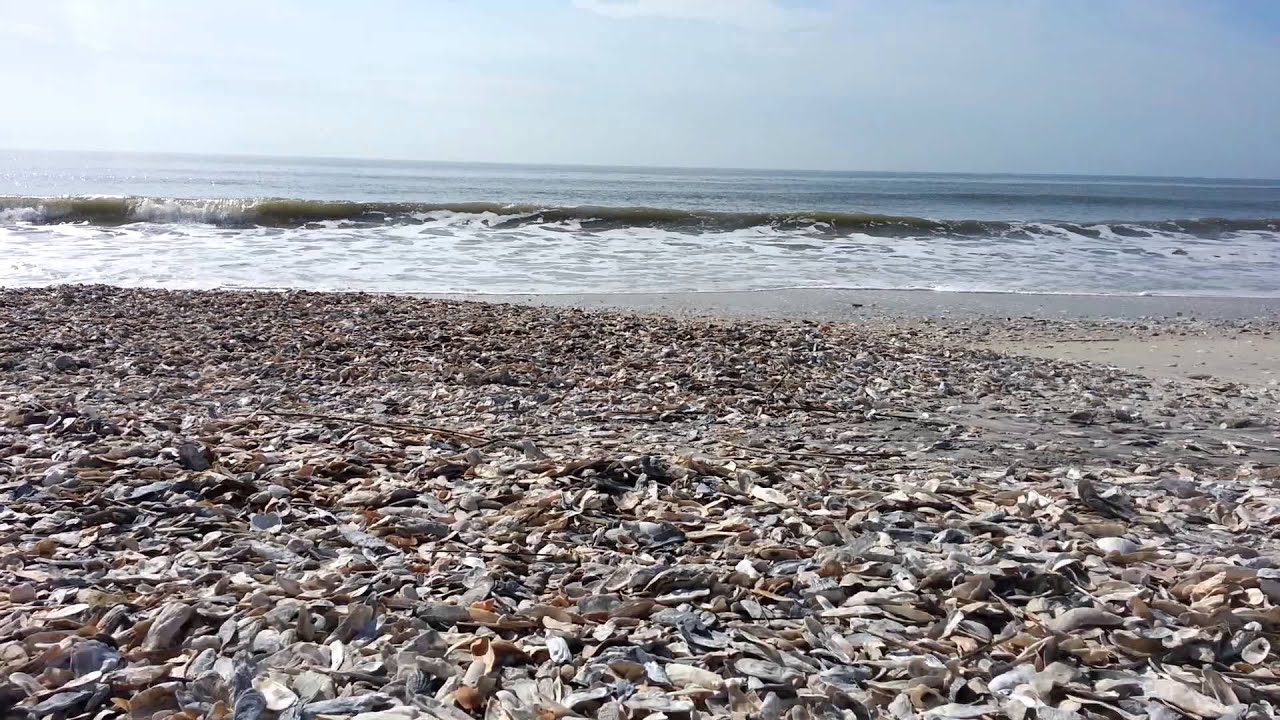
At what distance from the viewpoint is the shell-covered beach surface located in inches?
84.7

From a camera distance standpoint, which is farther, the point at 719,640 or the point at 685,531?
the point at 685,531

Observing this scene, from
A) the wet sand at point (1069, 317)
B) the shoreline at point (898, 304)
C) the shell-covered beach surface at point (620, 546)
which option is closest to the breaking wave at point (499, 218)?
the shoreline at point (898, 304)

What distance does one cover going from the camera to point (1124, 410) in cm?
551

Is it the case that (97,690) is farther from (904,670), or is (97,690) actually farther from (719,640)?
(904,670)

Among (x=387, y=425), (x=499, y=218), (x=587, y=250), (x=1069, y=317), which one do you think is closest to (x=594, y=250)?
(x=587, y=250)

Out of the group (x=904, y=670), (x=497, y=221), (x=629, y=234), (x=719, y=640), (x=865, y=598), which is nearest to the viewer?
(x=904, y=670)

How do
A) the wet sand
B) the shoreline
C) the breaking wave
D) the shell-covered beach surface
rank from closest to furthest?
the shell-covered beach surface
the wet sand
the shoreline
the breaking wave

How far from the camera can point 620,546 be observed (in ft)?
10.0

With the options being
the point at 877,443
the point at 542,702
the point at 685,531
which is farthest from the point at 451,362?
the point at 542,702

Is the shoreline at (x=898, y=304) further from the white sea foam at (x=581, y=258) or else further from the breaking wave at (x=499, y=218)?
the breaking wave at (x=499, y=218)

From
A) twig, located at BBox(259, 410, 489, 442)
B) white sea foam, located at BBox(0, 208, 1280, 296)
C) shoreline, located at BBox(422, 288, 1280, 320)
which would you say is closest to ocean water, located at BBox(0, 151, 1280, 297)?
white sea foam, located at BBox(0, 208, 1280, 296)

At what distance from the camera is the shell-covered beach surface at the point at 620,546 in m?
2.15

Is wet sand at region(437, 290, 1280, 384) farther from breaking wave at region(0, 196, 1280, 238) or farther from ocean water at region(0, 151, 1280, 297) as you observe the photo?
breaking wave at region(0, 196, 1280, 238)

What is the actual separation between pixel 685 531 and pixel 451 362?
141 inches
